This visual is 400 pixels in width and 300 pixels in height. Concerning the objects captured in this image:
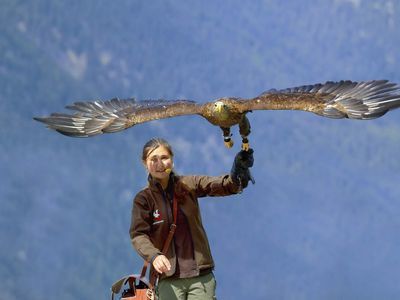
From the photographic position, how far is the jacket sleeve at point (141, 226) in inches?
127

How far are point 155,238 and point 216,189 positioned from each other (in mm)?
437

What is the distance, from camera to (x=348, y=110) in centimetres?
392

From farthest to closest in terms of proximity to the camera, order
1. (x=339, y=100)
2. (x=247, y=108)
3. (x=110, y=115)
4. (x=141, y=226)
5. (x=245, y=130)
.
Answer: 1. (x=110, y=115)
2. (x=339, y=100)
3. (x=247, y=108)
4. (x=245, y=130)
5. (x=141, y=226)

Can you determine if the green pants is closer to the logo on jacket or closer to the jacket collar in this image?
the logo on jacket

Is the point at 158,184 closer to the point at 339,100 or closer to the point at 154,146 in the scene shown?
the point at 154,146

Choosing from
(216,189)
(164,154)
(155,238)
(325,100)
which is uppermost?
(325,100)

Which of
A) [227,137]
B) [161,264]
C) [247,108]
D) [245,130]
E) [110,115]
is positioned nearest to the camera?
[161,264]

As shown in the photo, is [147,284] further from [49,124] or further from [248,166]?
[49,124]

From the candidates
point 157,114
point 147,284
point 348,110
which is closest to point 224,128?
point 157,114

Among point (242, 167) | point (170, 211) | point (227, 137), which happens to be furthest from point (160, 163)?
point (227, 137)

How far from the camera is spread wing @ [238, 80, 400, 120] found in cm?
378

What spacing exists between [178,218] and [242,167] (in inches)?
17.8

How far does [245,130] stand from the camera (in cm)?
366

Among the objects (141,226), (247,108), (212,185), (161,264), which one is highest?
(247,108)
